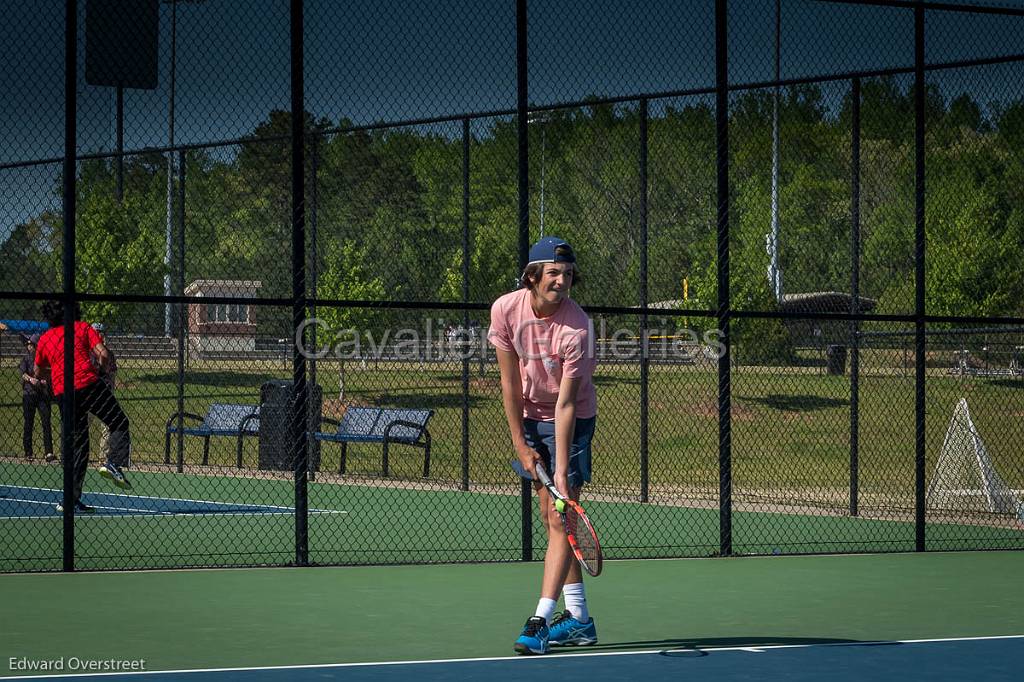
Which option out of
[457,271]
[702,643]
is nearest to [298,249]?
[702,643]

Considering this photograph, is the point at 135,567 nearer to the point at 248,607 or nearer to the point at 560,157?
the point at 248,607

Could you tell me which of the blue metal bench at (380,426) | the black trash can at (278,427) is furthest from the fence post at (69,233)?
the black trash can at (278,427)

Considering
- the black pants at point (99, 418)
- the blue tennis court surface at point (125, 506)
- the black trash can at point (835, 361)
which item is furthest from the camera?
the black trash can at point (835, 361)

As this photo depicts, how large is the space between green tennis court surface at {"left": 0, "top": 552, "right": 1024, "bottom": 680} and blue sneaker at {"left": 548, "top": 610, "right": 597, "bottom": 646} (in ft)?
0.26

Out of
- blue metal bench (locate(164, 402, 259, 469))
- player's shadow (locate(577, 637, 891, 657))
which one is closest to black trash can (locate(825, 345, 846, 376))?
blue metal bench (locate(164, 402, 259, 469))

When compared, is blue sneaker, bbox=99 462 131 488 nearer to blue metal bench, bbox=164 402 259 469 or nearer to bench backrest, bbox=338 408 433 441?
blue metal bench, bbox=164 402 259 469

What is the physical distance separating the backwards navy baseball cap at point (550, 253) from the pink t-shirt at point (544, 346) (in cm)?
19

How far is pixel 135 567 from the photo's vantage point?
9930 millimetres

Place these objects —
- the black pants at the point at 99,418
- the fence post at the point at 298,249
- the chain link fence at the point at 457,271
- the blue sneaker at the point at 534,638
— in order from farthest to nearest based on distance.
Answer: the black pants at the point at 99,418, the chain link fence at the point at 457,271, the fence post at the point at 298,249, the blue sneaker at the point at 534,638

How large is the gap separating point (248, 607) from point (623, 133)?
22.9m

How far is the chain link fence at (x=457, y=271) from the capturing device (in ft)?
37.4

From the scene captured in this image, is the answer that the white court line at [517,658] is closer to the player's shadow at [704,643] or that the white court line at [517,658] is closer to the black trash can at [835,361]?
the player's shadow at [704,643]

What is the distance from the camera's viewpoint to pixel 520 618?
818 cm

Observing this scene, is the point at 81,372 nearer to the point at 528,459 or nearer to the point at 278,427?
the point at 278,427
